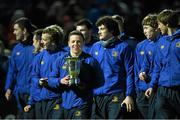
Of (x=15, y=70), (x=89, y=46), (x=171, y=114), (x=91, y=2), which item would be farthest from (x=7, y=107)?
(x=91, y=2)

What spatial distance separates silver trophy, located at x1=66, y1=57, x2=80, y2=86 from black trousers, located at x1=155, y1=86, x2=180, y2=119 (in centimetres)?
119

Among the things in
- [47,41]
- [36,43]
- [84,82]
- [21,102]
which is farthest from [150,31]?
[21,102]

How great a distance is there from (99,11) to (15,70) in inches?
173

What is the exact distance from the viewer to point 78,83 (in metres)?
9.19

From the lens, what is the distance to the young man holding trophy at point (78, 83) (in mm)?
9312

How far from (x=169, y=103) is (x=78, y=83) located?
1.29 metres

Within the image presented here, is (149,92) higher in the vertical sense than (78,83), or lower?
lower

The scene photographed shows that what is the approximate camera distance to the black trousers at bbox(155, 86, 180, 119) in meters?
8.92

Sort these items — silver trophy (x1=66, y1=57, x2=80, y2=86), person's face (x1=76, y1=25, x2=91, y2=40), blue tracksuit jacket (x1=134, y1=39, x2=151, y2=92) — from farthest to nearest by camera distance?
person's face (x1=76, y1=25, x2=91, y2=40)
blue tracksuit jacket (x1=134, y1=39, x2=151, y2=92)
silver trophy (x1=66, y1=57, x2=80, y2=86)

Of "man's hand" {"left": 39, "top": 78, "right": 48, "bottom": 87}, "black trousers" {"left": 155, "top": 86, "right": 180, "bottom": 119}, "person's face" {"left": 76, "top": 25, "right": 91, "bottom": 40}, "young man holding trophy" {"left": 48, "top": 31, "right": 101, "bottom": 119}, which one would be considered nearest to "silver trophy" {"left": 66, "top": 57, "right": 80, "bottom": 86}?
"young man holding trophy" {"left": 48, "top": 31, "right": 101, "bottom": 119}

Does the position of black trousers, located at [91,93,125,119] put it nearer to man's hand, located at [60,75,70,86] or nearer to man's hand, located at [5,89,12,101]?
man's hand, located at [60,75,70,86]

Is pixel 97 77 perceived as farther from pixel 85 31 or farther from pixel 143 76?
pixel 85 31

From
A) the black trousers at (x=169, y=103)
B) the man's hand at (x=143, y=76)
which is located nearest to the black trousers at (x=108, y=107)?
the man's hand at (x=143, y=76)

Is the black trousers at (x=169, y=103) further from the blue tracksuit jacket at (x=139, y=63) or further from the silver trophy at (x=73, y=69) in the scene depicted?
the silver trophy at (x=73, y=69)
